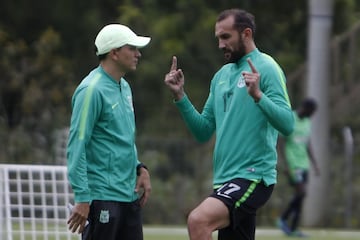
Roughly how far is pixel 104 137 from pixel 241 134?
3.15ft

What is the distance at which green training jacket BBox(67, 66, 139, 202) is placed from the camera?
26.5ft

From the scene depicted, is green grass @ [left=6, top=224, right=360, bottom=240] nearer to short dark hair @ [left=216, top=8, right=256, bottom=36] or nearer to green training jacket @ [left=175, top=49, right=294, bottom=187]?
green training jacket @ [left=175, top=49, right=294, bottom=187]

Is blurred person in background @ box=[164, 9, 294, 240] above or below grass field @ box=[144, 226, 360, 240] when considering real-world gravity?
above

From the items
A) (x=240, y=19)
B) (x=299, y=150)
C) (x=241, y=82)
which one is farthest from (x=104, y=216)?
(x=299, y=150)

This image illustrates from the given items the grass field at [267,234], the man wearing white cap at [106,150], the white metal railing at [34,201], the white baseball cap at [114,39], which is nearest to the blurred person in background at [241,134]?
the man wearing white cap at [106,150]

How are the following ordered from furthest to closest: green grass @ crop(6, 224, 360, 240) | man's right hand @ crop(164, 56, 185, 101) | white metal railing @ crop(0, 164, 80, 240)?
green grass @ crop(6, 224, 360, 240), white metal railing @ crop(0, 164, 80, 240), man's right hand @ crop(164, 56, 185, 101)

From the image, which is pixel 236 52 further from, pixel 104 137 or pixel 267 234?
pixel 267 234

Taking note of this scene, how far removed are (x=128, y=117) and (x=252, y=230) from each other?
1215 mm

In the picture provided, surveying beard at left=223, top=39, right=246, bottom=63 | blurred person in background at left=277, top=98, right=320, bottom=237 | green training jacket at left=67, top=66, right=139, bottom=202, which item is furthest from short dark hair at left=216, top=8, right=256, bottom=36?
blurred person in background at left=277, top=98, right=320, bottom=237

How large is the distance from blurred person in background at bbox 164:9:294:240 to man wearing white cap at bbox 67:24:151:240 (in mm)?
498

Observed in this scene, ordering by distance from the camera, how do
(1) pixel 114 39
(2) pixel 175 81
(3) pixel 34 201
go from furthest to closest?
(3) pixel 34 201 < (2) pixel 175 81 < (1) pixel 114 39

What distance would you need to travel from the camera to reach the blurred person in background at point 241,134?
322 inches

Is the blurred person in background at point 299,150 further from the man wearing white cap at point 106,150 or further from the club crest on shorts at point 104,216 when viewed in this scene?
the club crest on shorts at point 104,216

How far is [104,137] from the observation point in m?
8.21
